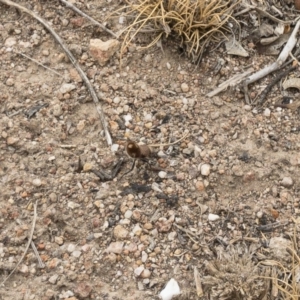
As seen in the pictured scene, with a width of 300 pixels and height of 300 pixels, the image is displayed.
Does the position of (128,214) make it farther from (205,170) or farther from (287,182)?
(287,182)

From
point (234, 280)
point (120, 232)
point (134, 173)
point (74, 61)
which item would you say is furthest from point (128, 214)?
point (74, 61)

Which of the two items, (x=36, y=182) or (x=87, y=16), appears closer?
(x=36, y=182)

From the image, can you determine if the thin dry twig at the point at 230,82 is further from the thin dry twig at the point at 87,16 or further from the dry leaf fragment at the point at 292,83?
the thin dry twig at the point at 87,16

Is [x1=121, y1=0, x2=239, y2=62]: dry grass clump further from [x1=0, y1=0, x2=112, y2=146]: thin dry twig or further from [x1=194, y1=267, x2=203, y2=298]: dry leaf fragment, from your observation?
[x1=194, y1=267, x2=203, y2=298]: dry leaf fragment

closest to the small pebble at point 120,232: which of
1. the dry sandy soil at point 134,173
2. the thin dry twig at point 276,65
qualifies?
the dry sandy soil at point 134,173

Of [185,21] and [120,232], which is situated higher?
[185,21]
